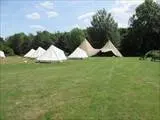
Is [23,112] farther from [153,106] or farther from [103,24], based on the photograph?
[103,24]

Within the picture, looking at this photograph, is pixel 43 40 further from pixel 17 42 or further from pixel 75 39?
pixel 17 42

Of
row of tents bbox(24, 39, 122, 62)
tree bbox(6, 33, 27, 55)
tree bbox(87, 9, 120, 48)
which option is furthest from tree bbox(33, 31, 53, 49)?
row of tents bbox(24, 39, 122, 62)

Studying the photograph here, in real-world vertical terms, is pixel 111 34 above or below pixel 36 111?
below

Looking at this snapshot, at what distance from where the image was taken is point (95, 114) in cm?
1020

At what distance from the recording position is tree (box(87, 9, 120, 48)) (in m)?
83.5

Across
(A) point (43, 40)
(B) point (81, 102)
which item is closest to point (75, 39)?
(A) point (43, 40)

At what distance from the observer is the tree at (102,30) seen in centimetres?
8350

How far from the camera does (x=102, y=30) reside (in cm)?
8719

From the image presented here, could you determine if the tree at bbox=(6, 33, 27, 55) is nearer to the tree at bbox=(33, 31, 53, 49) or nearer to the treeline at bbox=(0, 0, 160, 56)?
the treeline at bbox=(0, 0, 160, 56)

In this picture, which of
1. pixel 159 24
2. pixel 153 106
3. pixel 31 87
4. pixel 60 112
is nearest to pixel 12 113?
pixel 60 112

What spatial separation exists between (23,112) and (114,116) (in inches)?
109

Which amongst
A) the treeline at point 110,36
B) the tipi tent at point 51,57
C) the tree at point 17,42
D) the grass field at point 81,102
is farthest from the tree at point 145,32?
the grass field at point 81,102

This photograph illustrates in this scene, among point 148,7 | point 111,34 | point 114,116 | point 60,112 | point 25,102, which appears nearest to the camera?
point 114,116

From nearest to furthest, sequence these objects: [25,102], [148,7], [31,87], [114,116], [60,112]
Result: [114,116] < [60,112] < [25,102] < [31,87] < [148,7]
